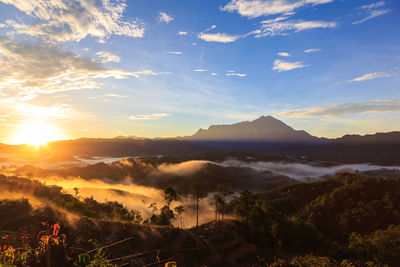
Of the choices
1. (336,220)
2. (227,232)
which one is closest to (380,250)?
(227,232)

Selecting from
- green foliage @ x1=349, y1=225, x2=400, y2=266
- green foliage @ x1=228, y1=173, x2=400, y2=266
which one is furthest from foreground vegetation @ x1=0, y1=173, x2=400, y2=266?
green foliage @ x1=228, y1=173, x2=400, y2=266

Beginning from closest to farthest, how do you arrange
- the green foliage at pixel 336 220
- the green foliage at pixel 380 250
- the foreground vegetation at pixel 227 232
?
the foreground vegetation at pixel 227 232 < the green foliage at pixel 380 250 < the green foliage at pixel 336 220

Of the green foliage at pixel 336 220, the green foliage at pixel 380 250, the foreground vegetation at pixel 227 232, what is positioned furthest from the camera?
the green foliage at pixel 336 220

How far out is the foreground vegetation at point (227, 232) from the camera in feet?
19.3

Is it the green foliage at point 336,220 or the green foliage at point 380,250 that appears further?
the green foliage at point 336,220

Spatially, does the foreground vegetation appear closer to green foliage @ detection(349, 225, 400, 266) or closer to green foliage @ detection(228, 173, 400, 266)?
green foliage @ detection(349, 225, 400, 266)

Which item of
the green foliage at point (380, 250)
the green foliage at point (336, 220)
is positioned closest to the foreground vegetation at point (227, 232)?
the green foliage at point (380, 250)

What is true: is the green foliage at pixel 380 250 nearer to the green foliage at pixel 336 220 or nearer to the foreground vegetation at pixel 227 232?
the green foliage at pixel 336 220

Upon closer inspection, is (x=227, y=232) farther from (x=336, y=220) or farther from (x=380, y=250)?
(x=336, y=220)

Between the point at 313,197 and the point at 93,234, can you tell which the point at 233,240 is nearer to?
the point at 93,234

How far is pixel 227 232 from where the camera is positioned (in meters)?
62.2

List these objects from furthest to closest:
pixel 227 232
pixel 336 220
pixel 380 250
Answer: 1. pixel 336 220
2. pixel 227 232
3. pixel 380 250

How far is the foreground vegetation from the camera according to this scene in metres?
5.89

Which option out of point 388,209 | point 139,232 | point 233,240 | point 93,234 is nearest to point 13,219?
point 93,234
